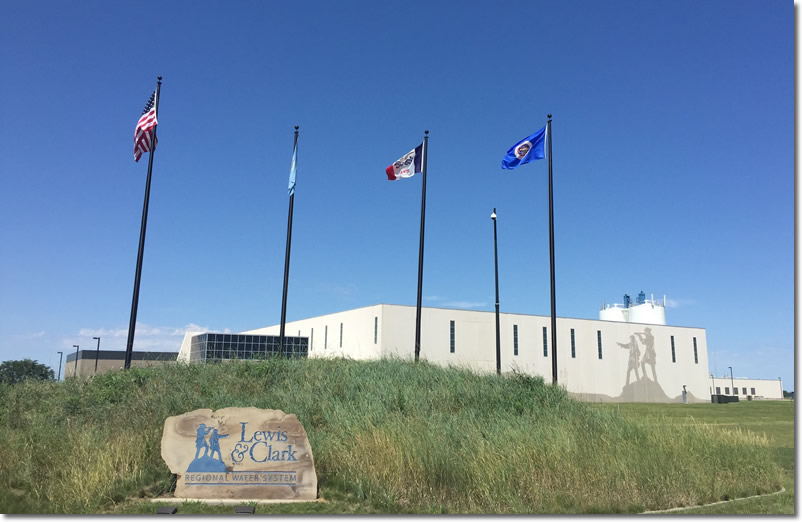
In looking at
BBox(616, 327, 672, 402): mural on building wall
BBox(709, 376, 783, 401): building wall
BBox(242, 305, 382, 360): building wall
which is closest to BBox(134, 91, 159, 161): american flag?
BBox(242, 305, 382, 360): building wall

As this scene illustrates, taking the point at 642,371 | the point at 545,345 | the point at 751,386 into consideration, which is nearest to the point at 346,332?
the point at 545,345

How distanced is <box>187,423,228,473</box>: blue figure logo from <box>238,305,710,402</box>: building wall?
37.5 metres

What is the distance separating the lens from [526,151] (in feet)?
68.0

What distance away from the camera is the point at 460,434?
1118 cm

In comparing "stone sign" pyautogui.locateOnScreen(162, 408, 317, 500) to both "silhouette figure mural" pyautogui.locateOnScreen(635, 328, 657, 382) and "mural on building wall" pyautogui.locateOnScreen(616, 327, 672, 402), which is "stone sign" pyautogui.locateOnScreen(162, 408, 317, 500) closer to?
"mural on building wall" pyautogui.locateOnScreen(616, 327, 672, 402)

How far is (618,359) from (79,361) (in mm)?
66293

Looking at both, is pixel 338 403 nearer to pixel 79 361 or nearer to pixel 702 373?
pixel 702 373

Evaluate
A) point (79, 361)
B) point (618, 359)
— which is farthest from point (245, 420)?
point (79, 361)

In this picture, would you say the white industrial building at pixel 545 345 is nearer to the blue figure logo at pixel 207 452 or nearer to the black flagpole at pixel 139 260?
the black flagpole at pixel 139 260

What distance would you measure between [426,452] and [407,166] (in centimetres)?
1423

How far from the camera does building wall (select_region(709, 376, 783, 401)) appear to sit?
4409 inches

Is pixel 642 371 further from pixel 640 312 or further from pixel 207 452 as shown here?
pixel 207 452

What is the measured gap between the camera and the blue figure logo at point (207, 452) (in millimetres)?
9344

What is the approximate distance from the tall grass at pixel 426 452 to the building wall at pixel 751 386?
112481 mm
